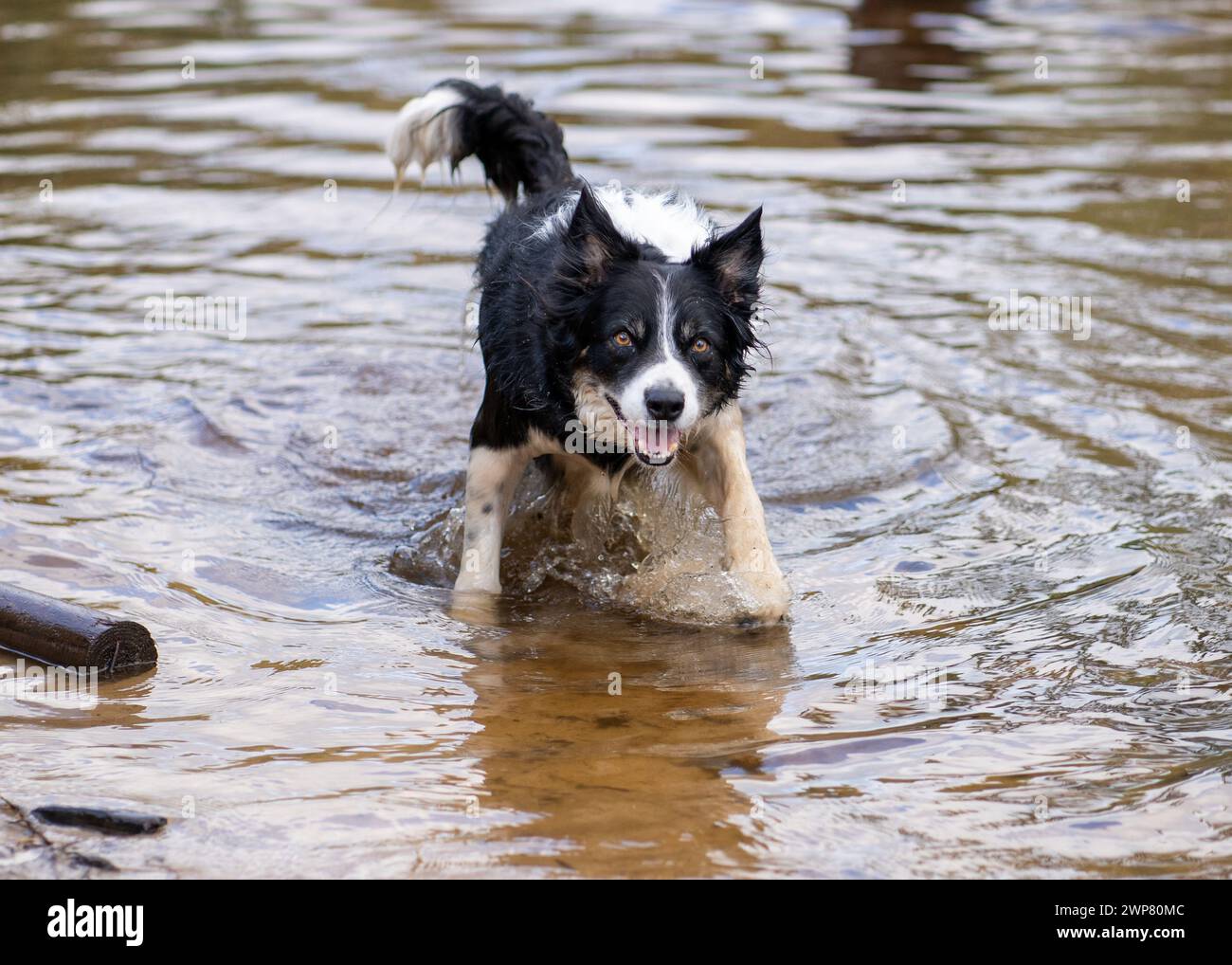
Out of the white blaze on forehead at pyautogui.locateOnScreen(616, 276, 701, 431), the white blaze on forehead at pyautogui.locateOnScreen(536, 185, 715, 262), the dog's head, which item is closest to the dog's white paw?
the dog's head

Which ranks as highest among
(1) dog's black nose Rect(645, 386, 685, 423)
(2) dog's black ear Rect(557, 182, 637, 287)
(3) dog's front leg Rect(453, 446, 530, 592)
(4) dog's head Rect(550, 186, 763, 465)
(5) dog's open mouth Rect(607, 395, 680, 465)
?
(2) dog's black ear Rect(557, 182, 637, 287)

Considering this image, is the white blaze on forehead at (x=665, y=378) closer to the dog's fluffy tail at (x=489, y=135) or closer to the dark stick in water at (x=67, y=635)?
the dark stick in water at (x=67, y=635)

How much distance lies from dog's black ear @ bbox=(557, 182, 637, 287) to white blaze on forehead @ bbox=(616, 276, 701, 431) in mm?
190

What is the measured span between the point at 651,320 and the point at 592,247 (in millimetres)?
342

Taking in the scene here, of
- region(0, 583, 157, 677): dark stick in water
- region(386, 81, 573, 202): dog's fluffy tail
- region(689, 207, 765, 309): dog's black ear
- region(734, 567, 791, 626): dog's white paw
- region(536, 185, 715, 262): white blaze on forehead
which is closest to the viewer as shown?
region(0, 583, 157, 677): dark stick in water

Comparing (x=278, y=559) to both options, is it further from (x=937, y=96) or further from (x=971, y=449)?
(x=937, y=96)

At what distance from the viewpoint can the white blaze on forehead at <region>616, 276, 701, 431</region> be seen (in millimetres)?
4926

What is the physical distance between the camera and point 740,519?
18.6 ft

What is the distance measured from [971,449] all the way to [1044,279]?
2.64 m

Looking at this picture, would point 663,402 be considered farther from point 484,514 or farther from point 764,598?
point 484,514

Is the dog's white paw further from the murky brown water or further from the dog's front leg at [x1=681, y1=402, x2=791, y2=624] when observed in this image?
the murky brown water

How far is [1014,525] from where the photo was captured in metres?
6.34

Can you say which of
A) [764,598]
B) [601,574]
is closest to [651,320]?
[764,598]
